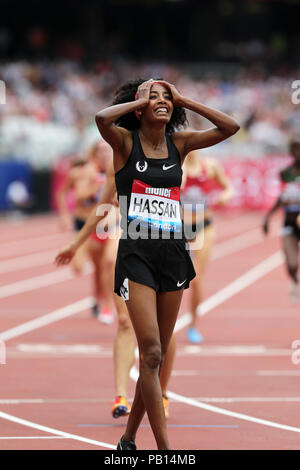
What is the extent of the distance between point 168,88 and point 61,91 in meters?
31.8

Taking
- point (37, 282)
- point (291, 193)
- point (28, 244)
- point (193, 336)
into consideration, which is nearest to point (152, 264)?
point (193, 336)

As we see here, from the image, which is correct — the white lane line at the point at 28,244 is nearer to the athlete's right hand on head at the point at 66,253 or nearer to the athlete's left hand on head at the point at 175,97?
the athlete's right hand on head at the point at 66,253

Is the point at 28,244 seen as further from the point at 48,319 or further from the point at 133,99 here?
the point at 133,99

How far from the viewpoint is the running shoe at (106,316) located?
13.6 metres

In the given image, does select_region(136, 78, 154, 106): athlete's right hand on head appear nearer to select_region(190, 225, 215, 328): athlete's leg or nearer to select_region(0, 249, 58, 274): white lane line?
select_region(190, 225, 215, 328): athlete's leg

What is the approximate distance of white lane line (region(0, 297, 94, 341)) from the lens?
1243 cm

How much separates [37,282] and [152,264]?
39.0 ft

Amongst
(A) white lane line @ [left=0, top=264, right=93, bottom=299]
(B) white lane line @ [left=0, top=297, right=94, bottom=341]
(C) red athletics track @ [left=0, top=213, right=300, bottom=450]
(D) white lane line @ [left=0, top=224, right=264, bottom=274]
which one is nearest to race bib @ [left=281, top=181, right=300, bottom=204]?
(C) red athletics track @ [left=0, top=213, right=300, bottom=450]

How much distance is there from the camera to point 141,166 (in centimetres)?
652

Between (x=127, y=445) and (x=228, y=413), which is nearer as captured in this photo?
(x=127, y=445)

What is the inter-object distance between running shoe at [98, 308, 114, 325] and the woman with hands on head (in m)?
6.85

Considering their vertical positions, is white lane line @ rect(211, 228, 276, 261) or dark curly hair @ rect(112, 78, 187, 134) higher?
dark curly hair @ rect(112, 78, 187, 134)
